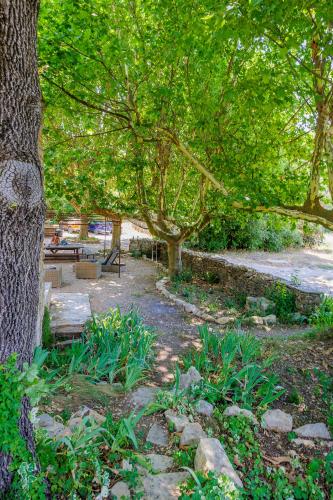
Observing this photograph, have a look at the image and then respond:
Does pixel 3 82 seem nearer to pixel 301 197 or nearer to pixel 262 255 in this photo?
pixel 301 197

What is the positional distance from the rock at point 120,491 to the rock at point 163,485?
13 centimetres

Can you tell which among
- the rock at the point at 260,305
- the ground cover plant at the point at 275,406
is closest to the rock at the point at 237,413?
the ground cover plant at the point at 275,406

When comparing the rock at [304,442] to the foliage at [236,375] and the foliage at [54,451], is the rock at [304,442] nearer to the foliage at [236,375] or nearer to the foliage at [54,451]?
the foliage at [236,375]

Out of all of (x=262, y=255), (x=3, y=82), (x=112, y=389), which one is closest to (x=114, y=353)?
(x=112, y=389)

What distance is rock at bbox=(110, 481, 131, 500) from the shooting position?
7.42 ft

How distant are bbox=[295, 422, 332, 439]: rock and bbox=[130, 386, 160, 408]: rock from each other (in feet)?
4.78

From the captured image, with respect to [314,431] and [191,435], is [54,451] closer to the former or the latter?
[191,435]

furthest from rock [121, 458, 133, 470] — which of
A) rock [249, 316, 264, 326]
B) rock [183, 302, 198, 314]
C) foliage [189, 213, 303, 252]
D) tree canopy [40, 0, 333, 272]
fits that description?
foliage [189, 213, 303, 252]

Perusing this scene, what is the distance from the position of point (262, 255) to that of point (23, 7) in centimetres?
1397

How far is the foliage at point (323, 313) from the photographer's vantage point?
259 inches

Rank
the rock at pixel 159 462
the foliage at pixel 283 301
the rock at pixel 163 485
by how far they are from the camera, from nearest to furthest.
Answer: the rock at pixel 163 485 < the rock at pixel 159 462 < the foliage at pixel 283 301

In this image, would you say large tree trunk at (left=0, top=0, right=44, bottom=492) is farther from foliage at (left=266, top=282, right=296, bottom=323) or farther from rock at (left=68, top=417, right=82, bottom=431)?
foliage at (left=266, top=282, right=296, bottom=323)

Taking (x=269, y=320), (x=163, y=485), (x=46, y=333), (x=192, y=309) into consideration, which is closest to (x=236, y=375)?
(x=163, y=485)

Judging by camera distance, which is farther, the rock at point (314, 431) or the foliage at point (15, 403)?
the rock at point (314, 431)
